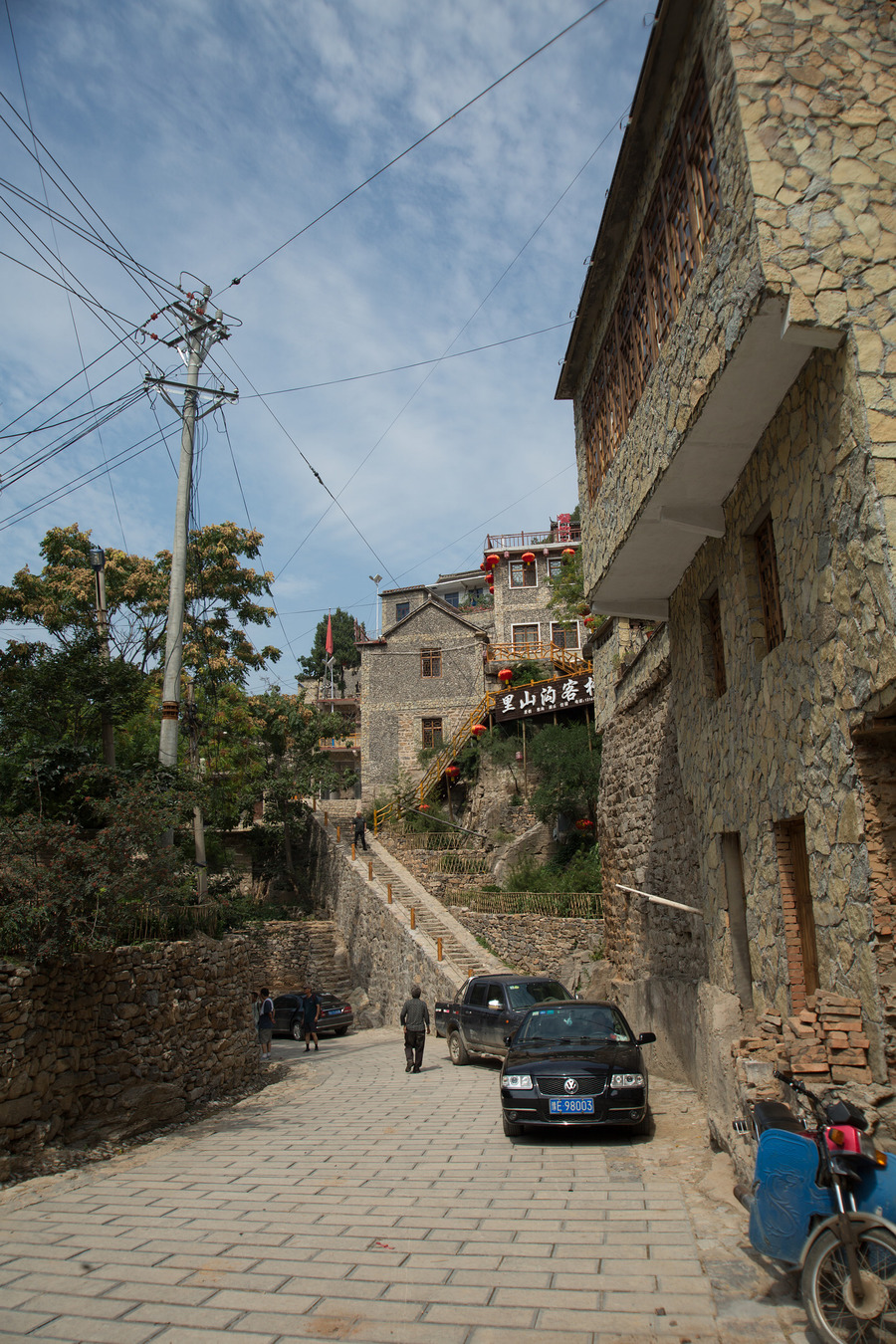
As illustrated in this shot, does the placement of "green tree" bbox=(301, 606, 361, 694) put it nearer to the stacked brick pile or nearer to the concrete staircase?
the concrete staircase

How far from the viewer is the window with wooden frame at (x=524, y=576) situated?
140ft

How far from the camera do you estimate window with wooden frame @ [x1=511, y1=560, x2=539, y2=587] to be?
4269 centimetres

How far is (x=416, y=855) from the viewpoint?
29.6m

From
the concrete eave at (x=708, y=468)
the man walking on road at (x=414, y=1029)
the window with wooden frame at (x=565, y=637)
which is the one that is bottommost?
the man walking on road at (x=414, y=1029)

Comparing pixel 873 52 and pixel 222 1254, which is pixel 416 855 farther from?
pixel 873 52

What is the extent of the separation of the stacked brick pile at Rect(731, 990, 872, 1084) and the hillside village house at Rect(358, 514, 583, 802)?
31.2 m

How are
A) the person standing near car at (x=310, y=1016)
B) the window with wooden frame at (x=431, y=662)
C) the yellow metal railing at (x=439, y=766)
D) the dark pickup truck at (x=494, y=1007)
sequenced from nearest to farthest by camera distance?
the dark pickup truck at (x=494, y=1007)
the person standing near car at (x=310, y=1016)
the yellow metal railing at (x=439, y=766)
the window with wooden frame at (x=431, y=662)

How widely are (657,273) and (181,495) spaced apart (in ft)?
33.1

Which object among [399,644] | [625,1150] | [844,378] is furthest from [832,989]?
[399,644]

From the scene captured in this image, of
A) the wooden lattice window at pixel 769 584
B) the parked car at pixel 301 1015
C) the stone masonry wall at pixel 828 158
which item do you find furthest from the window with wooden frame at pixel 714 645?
the parked car at pixel 301 1015

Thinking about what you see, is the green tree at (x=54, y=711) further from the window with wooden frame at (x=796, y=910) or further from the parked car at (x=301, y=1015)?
the parked car at (x=301, y=1015)

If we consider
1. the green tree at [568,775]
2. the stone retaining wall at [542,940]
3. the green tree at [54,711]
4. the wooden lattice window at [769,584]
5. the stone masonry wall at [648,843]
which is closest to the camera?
the wooden lattice window at [769,584]

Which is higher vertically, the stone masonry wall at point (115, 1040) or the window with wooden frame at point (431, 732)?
the window with wooden frame at point (431, 732)

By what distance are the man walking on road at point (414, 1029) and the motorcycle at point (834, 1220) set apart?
10117 mm
